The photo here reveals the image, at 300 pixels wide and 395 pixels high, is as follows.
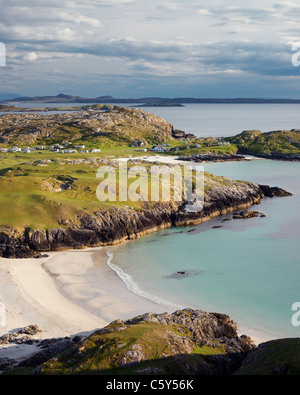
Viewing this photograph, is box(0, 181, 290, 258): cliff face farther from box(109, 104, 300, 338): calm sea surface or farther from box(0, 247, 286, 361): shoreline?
box(0, 247, 286, 361): shoreline

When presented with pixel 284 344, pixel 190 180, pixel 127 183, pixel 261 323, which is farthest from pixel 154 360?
pixel 190 180

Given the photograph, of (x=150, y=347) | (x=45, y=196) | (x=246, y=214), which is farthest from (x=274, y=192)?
(x=150, y=347)

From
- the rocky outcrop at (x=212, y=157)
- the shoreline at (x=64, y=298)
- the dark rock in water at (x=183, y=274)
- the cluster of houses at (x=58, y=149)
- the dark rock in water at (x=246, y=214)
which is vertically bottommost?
the shoreline at (x=64, y=298)

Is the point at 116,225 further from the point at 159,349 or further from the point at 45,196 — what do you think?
the point at 159,349

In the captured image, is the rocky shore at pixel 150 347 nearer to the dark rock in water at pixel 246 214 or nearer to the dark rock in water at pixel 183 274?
the dark rock in water at pixel 183 274

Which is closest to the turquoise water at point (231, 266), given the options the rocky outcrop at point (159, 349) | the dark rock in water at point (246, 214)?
the dark rock in water at point (246, 214)
